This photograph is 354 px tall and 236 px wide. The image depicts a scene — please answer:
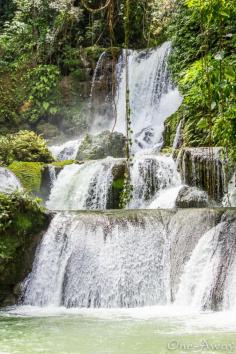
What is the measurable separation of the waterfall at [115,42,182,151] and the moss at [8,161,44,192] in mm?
3656

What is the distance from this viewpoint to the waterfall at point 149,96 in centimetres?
1776

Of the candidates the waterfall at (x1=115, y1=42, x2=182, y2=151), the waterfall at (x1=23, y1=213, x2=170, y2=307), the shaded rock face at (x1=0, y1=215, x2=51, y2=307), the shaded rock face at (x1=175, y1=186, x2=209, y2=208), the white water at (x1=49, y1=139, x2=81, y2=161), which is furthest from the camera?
the waterfall at (x1=115, y1=42, x2=182, y2=151)

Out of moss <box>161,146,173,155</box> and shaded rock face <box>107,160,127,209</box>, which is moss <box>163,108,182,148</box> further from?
shaded rock face <box>107,160,127,209</box>

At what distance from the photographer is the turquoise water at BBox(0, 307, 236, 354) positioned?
5.79m

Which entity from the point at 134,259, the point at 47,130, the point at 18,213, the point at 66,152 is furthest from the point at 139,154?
the point at 134,259

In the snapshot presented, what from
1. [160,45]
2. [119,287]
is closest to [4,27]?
[160,45]

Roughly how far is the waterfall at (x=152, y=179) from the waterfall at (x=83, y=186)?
24.5 inches

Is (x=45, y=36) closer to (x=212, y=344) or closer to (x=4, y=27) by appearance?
(x=4, y=27)

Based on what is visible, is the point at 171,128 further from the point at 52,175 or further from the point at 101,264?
the point at 101,264

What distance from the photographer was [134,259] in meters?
9.35

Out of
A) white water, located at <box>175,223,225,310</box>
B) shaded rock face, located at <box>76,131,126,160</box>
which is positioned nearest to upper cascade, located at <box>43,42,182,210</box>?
shaded rock face, located at <box>76,131,126,160</box>

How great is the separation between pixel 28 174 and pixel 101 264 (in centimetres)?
550

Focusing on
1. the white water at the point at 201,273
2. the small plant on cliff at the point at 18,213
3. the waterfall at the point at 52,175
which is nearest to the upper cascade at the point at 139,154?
the waterfall at the point at 52,175

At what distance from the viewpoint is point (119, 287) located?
9.07 m
